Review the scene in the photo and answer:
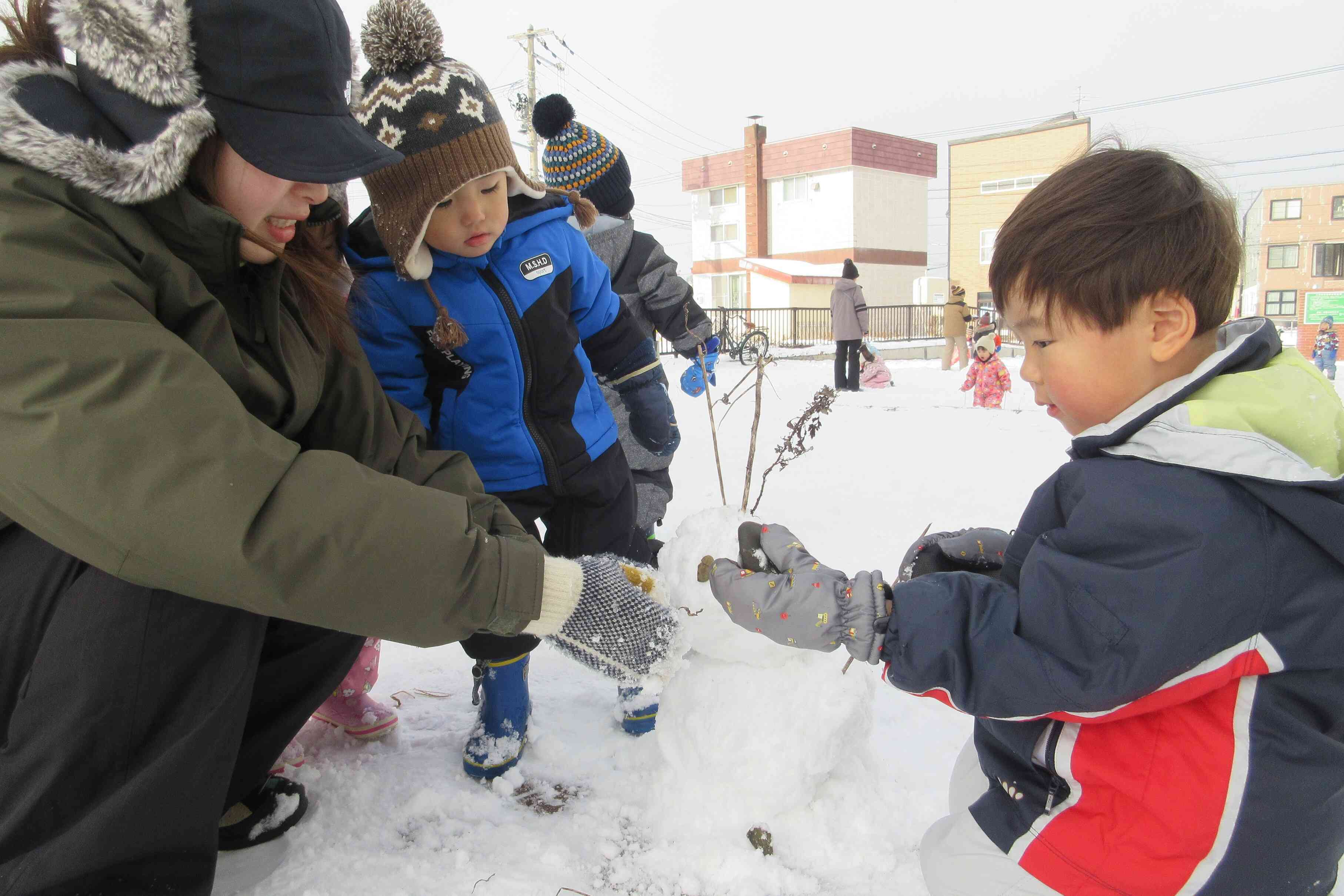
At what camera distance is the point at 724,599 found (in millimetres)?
1359

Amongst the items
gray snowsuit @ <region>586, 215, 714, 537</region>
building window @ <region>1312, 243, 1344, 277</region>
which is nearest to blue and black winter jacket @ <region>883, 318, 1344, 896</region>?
gray snowsuit @ <region>586, 215, 714, 537</region>

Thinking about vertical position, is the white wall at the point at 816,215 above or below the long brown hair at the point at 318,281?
above

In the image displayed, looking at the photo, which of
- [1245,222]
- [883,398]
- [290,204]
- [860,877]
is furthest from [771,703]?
[883,398]

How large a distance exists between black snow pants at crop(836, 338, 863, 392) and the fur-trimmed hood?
9.08 meters

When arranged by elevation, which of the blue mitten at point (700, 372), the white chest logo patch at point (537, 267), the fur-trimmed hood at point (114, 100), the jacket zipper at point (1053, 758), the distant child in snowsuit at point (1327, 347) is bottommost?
the distant child in snowsuit at point (1327, 347)

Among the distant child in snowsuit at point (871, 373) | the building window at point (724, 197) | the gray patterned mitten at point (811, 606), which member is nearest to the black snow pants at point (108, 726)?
the gray patterned mitten at point (811, 606)

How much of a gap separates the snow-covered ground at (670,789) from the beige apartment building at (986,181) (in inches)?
1171

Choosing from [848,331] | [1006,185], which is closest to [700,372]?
[848,331]

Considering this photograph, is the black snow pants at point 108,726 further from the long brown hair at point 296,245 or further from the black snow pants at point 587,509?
the black snow pants at point 587,509

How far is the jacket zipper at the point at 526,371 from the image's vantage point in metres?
1.94

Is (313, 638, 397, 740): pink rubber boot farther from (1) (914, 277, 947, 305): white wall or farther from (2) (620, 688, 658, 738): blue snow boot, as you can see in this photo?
(1) (914, 277, 947, 305): white wall

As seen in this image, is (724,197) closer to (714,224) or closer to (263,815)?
(714,224)

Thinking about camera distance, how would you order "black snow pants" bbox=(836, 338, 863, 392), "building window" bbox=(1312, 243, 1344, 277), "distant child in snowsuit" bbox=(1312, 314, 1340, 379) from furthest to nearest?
"building window" bbox=(1312, 243, 1344, 277) < "distant child in snowsuit" bbox=(1312, 314, 1340, 379) < "black snow pants" bbox=(836, 338, 863, 392)

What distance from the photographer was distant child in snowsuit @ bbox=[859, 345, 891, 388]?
33.4 feet
